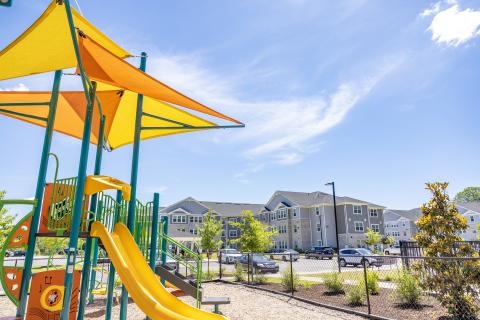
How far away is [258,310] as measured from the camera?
1019 cm

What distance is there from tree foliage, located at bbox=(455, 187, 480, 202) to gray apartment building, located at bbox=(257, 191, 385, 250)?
6626 cm

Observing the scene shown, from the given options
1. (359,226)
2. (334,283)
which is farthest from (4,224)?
(359,226)

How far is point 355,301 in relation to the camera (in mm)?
10469

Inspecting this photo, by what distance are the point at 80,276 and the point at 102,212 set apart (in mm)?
1587

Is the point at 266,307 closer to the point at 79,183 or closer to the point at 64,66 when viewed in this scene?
the point at 79,183

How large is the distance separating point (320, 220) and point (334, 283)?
136 feet

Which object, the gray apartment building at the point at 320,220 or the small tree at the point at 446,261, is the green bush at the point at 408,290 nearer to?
the small tree at the point at 446,261

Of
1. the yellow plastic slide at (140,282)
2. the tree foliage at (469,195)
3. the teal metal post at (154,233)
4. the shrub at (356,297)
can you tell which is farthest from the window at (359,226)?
the tree foliage at (469,195)

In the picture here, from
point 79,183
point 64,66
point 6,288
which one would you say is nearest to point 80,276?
point 6,288

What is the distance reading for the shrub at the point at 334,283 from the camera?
1282cm

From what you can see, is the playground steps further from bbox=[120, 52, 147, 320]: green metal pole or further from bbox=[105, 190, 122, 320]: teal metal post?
bbox=[105, 190, 122, 320]: teal metal post

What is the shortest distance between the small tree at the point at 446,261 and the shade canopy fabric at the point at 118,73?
25.4 feet

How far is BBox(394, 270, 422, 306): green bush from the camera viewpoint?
1001 centimetres

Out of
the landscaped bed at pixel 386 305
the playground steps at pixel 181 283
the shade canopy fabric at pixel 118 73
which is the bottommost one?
the landscaped bed at pixel 386 305
